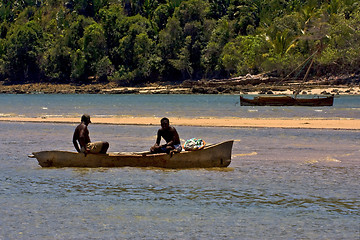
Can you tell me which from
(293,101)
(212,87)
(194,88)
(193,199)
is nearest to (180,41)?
(212,87)

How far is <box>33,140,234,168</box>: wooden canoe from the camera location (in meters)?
18.8

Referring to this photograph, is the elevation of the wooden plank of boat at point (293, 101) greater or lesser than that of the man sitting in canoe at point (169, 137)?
lesser

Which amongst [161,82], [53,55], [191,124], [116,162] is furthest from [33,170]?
[53,55]

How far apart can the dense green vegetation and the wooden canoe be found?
70.1 metres

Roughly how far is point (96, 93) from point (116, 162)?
114m

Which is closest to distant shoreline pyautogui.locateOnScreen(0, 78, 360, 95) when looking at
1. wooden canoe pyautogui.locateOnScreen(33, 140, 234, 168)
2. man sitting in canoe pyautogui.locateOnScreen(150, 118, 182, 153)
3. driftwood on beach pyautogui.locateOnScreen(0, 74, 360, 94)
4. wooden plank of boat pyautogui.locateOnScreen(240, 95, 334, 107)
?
driftwood on beach pyautogui.locateOnScreen(0, 74, 360, 94)

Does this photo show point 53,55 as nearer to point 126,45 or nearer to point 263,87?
point 126,45

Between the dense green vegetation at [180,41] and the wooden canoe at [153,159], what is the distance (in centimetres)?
7009

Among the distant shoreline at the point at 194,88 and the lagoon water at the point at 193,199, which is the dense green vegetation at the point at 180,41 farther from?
the lagoon water at the point at 193,199

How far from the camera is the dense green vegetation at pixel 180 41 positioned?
104m

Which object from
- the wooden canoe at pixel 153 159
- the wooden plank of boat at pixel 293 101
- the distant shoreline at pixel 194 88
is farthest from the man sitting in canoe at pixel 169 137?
the distant shoreline at pixel 194 88

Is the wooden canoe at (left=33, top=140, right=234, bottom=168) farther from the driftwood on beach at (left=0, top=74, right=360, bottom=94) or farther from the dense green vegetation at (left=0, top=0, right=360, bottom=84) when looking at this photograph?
the driftwood on beach at (left=0, top=74, right=360, bottom=94)

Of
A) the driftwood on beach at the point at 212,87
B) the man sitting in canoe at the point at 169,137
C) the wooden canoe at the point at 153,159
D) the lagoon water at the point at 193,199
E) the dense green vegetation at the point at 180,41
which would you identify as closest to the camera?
the lagoon water at the point at 193,199

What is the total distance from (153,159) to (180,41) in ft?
358
